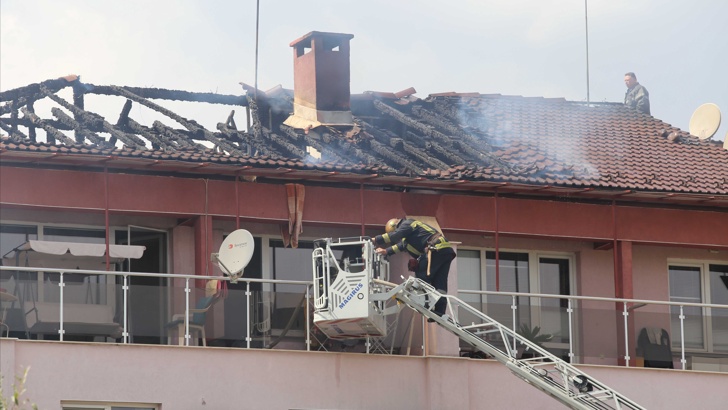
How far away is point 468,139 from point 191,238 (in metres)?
5.82

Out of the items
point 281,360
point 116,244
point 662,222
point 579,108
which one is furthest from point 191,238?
point 579,108

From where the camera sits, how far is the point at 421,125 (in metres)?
32.4

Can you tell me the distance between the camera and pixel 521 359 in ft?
83.9

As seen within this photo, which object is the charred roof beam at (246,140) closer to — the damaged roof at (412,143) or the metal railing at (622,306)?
the damaged roof at (412,143)

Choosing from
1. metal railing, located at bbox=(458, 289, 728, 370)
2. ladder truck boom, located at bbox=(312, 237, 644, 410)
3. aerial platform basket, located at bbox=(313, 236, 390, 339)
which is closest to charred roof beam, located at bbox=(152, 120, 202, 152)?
ladder truck boom, located at bbox=(312, 237, 644, 410)

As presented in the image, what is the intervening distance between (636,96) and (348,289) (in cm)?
1230

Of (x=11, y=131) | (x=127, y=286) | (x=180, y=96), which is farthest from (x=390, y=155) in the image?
(x=127, y=286)

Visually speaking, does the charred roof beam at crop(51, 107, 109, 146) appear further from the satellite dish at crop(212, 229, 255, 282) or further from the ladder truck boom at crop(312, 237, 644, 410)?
the ladder truck boom at crop(312, 237, 644, 410)

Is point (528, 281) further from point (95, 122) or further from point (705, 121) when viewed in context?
point (95, 122)

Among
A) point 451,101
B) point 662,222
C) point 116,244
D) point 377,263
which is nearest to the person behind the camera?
point 377,263

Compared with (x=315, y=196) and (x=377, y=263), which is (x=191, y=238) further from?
(x=377, y=263)

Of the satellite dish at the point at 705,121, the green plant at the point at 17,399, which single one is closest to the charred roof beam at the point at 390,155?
the satellite dish at the point at 705,121

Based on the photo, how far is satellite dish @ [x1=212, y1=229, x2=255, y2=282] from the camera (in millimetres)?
26250

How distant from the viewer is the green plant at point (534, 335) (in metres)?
27.6
